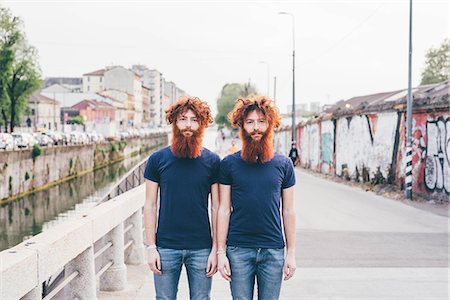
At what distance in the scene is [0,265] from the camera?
3256 millimetres

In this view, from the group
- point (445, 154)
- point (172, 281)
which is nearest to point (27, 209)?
point (445, 154)

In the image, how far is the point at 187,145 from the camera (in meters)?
3.89

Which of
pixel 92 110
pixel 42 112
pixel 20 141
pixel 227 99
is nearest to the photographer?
pixel 20 141

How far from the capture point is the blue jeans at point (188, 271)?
12.8 feet

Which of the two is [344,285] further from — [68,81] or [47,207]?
[68,81]

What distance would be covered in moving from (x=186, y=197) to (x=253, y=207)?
1.38 feet

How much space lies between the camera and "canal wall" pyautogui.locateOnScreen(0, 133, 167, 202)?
35034 millimetres

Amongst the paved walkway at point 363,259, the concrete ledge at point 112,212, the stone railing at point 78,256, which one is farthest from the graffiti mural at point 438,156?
the concrete ledge at point 112,212

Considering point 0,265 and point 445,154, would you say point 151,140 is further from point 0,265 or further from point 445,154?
point 0,265

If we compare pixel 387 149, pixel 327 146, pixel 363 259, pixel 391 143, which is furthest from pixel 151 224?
pixel 327 146

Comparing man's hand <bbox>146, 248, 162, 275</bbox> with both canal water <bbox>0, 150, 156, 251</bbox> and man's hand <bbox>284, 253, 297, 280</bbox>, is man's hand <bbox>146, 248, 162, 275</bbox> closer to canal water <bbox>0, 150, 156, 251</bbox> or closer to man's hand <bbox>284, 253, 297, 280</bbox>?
man's hand <bbox>284, 253, 297, 280</bbox>

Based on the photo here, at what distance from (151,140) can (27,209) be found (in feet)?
246

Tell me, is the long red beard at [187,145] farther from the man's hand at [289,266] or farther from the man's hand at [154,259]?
the man's hand at [289,266]

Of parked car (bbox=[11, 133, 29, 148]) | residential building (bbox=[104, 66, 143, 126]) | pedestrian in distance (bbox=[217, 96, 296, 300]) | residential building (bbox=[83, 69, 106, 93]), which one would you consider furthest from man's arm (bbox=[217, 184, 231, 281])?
residential building (bbox=[83, 69, 106, 93])
